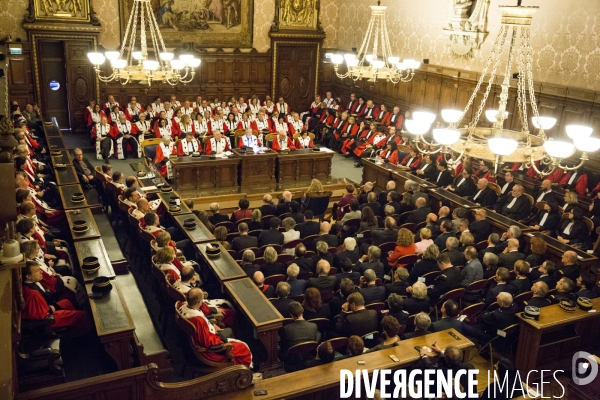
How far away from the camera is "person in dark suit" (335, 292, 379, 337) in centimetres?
628

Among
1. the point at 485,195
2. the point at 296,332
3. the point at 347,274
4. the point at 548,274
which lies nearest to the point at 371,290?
the point at 347,274

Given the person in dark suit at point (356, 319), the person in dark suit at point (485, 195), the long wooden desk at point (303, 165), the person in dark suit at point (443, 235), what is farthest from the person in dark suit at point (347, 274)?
the long wooden desk at point (303, 165)

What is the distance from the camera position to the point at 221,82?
63.4 feet

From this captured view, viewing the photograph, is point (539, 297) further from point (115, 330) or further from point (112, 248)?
point (112, 248)

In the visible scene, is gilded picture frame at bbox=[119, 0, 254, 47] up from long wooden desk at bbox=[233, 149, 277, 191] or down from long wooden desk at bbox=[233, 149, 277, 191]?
up

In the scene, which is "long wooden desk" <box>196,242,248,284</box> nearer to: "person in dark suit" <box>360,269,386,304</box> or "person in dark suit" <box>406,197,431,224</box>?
"person in dark suit" <box>360,269,386,304</box>

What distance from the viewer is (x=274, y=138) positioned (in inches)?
603

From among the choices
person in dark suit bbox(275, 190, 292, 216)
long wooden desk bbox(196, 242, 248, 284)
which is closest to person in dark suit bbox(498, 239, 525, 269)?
long wooden desk bbox(196, 242, 248, 284)

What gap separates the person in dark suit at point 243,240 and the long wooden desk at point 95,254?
196 cm

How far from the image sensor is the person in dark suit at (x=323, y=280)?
7.14 metres

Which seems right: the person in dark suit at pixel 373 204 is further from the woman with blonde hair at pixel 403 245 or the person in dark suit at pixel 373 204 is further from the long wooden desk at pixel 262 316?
the long wooden desk at pixel 262 316

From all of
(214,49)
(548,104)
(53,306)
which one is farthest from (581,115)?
(214,49)

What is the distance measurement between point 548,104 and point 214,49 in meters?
11.1

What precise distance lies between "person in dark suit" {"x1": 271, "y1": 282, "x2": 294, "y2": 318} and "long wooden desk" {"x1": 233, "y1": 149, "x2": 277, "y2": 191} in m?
7.16
